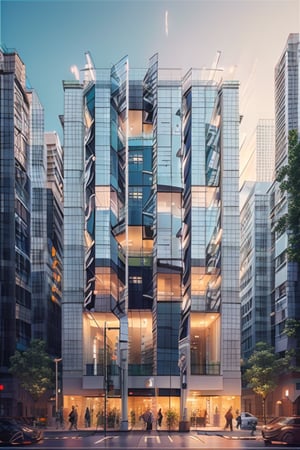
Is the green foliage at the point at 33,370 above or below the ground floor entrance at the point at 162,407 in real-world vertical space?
above

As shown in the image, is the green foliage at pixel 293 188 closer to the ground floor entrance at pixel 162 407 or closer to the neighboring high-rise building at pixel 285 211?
the ground floor entrance at pixel 162 407

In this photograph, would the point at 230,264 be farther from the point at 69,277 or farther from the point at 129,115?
the point at 129,115

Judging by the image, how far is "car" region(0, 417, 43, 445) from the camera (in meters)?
36.7

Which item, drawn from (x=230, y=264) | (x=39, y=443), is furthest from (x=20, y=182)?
(x=39, y=443)

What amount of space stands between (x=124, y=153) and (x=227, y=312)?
1786cm

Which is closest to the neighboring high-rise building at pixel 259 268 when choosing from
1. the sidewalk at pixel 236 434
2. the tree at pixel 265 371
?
the tree at pixel 265 371

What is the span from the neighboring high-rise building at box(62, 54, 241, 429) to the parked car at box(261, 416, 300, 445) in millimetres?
24829

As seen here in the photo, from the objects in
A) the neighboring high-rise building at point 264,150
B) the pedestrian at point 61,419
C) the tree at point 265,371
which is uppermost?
the neighboring high-rise building at point 264,150

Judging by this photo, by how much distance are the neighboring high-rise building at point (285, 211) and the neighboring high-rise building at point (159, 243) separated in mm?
7282

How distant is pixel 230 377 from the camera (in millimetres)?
65312

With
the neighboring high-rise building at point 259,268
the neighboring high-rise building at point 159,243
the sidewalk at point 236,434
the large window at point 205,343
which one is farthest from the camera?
the neighboring high-rise building at point 259,268

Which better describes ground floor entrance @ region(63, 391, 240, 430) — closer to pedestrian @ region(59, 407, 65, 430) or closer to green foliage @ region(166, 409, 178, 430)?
pedestrian @ region(59, 407, 65, 430)

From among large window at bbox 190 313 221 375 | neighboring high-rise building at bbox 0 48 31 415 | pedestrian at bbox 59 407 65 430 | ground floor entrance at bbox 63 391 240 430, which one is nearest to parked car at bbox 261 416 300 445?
ground floor entrance at bbox 63 391 240 430

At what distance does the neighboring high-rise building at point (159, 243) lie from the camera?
217ft
